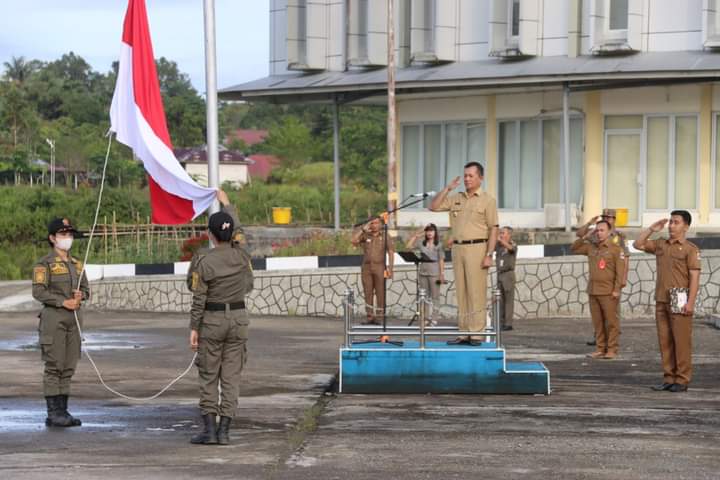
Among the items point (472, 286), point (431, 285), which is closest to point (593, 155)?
point (431, 285)

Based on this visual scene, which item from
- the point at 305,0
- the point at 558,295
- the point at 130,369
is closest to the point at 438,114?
the point at 305,0

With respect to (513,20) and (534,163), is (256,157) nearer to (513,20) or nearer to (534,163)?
(534,163)

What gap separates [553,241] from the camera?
30.1 meters

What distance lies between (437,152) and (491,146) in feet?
6.63

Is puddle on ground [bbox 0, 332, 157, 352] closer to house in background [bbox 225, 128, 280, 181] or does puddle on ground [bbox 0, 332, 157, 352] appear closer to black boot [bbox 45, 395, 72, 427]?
black boot [bbox 45, 395, 72, 427]

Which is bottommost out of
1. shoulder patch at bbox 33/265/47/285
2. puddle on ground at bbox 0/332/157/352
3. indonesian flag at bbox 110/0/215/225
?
puddle on ground at bbox 0/332/157/352

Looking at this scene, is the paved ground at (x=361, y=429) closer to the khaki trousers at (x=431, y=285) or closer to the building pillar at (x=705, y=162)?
the khaki trousers at (x=431, y=285)

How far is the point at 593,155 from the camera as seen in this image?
32.8m

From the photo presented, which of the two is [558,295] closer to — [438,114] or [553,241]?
[553,241]

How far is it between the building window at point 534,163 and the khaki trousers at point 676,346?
1872 cm

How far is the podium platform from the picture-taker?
1413cm

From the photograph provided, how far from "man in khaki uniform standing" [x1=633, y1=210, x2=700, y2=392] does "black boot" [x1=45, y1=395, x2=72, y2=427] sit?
253 inches

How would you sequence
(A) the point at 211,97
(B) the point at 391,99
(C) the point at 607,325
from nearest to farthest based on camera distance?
(A) the point at 211,97 < (C) the point at 607,325 < (B) the point at 391,99

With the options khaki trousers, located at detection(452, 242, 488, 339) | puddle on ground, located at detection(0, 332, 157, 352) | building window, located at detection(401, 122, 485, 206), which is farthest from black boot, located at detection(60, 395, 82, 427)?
building window, located at detection(401, 122, 485, 206)
